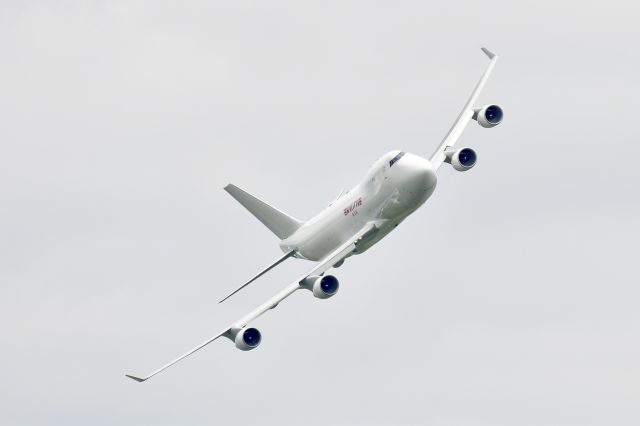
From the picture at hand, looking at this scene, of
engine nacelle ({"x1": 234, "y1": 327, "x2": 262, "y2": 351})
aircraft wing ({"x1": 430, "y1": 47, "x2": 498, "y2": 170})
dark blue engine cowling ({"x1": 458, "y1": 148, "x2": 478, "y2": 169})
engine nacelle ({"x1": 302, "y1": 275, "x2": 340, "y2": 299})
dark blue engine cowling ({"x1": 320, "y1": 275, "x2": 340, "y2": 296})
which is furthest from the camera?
aircraft wing ({"x1": 430, "y1": 47, "x2": 498, "y2": 170})

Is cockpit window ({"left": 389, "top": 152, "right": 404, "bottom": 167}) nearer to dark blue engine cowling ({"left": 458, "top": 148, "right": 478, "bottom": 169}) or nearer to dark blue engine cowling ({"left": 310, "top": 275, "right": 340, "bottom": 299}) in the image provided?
dark blue engine cowling ({"left": 458, "top": 148, "right": 478, "bottom": 169})

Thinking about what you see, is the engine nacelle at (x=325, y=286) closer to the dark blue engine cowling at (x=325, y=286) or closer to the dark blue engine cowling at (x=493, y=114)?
the dark blue engine cowling at (x=325, y=286)

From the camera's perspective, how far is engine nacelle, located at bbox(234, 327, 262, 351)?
144875 mm

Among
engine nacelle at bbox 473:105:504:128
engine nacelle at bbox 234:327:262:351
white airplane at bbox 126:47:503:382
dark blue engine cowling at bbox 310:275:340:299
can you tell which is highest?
engine nacelle at bbox 473:105:504:128

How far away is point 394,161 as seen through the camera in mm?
147500

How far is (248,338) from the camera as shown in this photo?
145m

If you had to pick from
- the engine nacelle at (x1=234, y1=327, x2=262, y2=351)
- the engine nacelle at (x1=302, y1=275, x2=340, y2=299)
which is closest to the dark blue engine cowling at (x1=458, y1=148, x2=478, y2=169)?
the engine nacelle at (x1=302, y1=275, x2=340, y2=299)

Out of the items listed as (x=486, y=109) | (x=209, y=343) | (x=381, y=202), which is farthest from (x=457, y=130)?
(x=209, y=343)

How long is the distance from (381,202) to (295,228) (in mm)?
14285

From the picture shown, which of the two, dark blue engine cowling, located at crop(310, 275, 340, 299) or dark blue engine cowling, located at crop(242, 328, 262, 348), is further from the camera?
dark blue engine cowling, located at crop(242, 328, 262, 348)

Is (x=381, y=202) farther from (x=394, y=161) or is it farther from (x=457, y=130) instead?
(x=457, y=130)

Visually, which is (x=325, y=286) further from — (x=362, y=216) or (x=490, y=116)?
(x=490, y=116)

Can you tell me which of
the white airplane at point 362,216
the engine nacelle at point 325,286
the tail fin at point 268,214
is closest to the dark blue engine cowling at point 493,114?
the white airplane at point 362,216

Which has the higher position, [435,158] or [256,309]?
[435,158]
